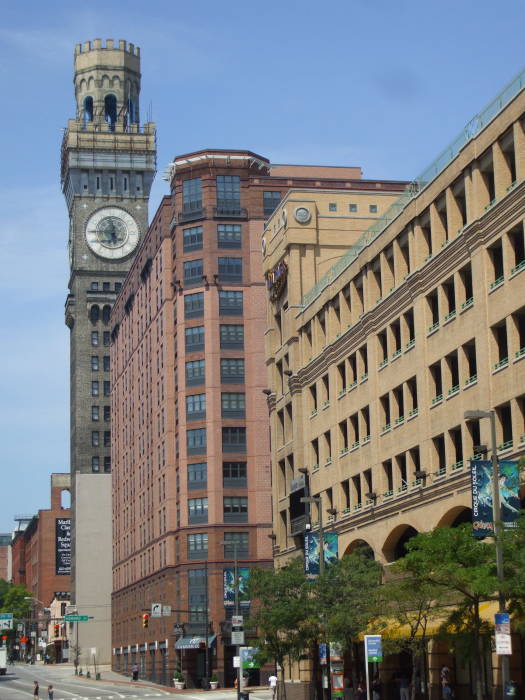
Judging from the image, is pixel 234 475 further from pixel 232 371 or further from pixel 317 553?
pixel 317 553

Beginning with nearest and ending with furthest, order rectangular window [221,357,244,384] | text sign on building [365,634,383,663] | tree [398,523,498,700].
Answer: tree [398,523,498,700], text sign on building [365,634,383,663], rectangular window [221,357,244,384]

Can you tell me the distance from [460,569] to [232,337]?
260ft

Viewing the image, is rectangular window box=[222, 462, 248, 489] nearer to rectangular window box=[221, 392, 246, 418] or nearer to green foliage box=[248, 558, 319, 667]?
rectangular window box=[221, 392, 246, 418]

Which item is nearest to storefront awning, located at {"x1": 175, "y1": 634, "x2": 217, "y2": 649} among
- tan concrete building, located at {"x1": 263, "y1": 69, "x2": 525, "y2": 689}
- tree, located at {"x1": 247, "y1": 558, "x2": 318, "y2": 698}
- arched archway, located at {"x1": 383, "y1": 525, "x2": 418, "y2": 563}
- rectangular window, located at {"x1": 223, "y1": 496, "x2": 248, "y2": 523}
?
rectangular window, located at {"x1": 223, "y1": 496, "x2": 248, "y2": 523}

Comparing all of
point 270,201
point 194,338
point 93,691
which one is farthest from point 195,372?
point 93,691

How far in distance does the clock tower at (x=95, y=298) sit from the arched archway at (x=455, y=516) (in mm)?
130709

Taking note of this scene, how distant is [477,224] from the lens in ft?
170

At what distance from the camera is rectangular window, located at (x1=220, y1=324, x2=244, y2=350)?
119 m

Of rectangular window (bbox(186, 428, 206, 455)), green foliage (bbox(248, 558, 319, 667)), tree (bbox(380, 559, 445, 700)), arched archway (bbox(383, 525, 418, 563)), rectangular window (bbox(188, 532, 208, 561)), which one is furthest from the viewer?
rectangular window (bbox(186, 428, 206, 455))

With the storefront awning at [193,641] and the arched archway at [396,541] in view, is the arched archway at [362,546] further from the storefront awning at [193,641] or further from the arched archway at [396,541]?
the storefront awning at [193,641]

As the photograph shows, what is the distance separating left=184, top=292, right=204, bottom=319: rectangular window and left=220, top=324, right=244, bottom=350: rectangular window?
2.75 m

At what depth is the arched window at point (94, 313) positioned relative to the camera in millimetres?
191875

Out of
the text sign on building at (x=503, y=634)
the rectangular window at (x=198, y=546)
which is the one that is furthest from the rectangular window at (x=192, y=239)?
the text sign on building at (x=503, y=634)

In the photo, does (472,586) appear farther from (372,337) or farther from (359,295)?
(359,295)
